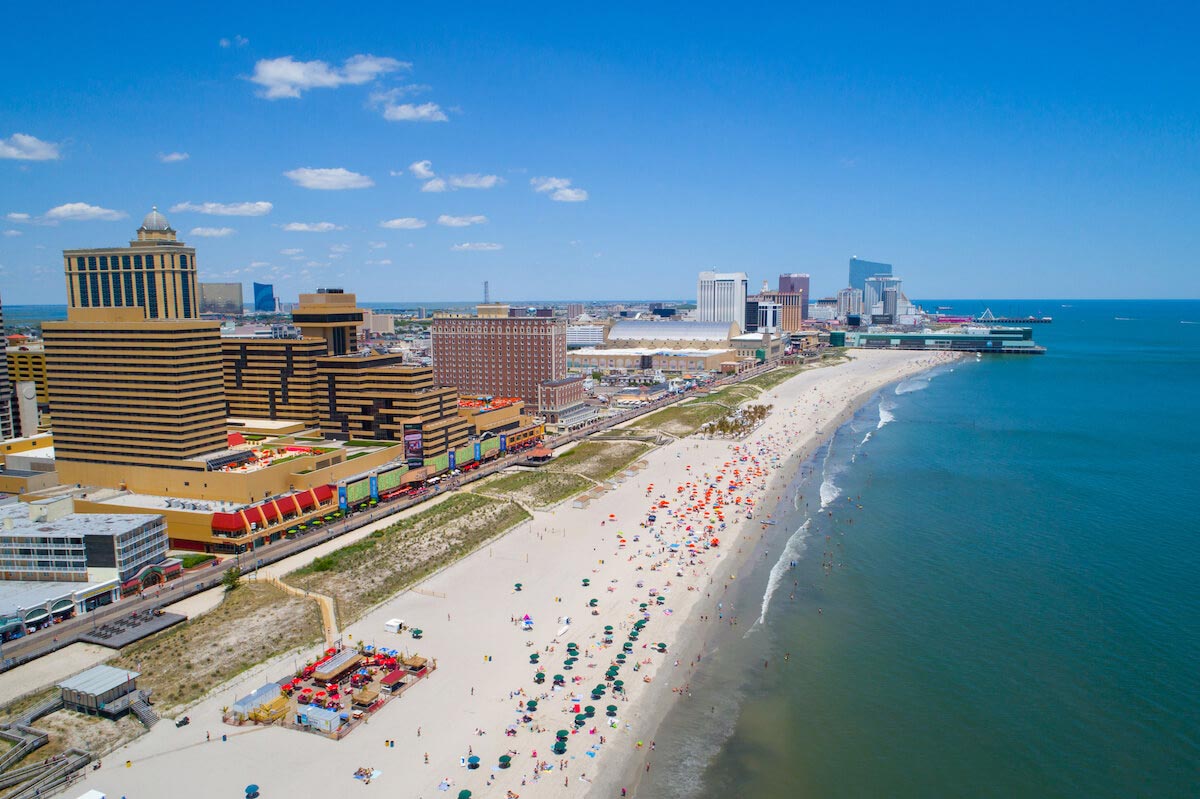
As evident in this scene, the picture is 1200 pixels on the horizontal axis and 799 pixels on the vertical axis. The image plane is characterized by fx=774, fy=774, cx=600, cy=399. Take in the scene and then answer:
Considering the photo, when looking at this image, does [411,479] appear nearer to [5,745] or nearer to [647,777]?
[5,745]

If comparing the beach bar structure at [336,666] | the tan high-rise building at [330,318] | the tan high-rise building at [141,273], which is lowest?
the beach bar structure at [336,666]

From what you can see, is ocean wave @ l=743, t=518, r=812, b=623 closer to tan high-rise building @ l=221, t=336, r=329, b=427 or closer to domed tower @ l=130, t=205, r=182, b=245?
tan high-rise building @ l=221, t=336, r=329, b=427

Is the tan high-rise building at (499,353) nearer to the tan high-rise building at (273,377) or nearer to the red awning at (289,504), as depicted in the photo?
the tan high-rise building at (273,377)

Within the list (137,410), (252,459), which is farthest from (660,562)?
(137,410)

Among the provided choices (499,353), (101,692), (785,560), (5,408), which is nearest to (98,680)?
(101,692)

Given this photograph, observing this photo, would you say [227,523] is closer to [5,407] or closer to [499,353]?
[5,407]

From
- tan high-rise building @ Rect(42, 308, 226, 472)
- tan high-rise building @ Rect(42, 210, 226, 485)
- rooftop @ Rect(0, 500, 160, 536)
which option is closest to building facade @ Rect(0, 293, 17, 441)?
tan high-rise building @ Rect(42, 210, 226, 485)

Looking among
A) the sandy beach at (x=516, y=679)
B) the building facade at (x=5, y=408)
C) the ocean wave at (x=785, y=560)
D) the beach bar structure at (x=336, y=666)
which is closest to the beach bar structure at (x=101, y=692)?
the sandy beach at (x=516, y=679)
